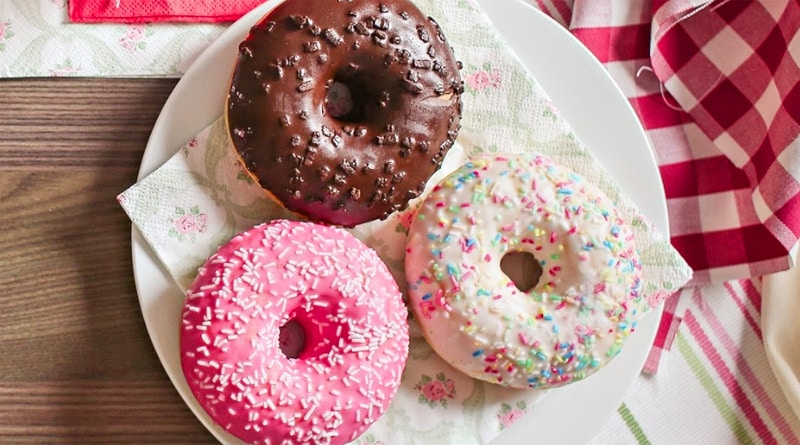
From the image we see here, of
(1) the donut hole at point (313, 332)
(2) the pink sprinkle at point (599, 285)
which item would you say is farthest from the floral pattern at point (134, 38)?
(2) the pink sprinkle at point (599, 285)

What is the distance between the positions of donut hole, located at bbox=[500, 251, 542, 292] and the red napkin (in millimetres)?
567

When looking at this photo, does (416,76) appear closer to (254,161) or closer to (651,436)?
(254,161)

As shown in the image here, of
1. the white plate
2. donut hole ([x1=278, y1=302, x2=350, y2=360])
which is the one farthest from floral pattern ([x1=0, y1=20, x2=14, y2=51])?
donut hole ([x1=278, y1=302, x2=350, y2=360])

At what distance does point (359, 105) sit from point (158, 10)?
36 centimetres

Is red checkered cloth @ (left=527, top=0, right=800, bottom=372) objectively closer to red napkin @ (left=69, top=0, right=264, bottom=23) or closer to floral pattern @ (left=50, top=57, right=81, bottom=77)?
red napkin @ (left=69, top=0, right=264, bottom=23)

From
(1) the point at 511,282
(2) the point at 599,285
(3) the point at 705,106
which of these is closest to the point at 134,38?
(1) the point at 511,282

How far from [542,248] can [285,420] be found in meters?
0.45

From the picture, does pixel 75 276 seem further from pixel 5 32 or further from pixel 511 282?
pixel 511 282

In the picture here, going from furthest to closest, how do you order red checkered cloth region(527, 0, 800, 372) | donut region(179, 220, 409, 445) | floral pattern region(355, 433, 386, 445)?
red checkered cloth region(527, 0, 800, 372) < floral pattern region(355, 433, 386, 445) < donut region(179, 220, 409, 445)

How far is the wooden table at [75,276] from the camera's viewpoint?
1.29 metres

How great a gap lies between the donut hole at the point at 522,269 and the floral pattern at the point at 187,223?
0.47 metres

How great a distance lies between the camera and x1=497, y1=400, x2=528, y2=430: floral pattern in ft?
4.34

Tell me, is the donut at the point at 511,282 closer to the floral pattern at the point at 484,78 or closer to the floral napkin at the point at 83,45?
the floral pattern at the point at 484,78

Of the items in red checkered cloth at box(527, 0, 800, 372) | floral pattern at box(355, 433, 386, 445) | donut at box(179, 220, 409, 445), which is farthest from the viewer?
red checkered cloth at box(527, 0, 800, 372)
